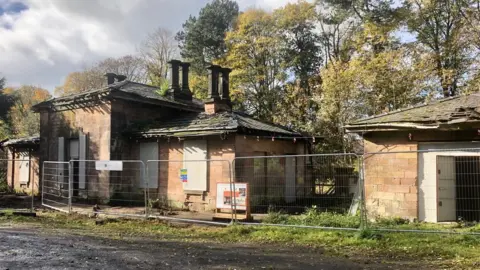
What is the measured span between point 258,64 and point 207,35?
7.11 metres

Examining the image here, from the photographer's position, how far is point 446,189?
12.0 meters

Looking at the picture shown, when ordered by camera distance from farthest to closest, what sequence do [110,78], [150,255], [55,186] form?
1. [110,78]
2. [55,186]
3. [150,255]

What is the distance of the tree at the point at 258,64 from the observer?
116 feet

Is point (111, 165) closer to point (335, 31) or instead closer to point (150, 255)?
point (150, 255)

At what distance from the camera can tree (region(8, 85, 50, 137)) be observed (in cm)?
4375

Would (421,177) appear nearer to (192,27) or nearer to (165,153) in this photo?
(165,153)

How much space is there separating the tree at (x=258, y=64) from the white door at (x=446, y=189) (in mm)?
23274

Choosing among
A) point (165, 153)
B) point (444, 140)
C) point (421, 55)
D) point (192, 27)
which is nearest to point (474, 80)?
point (421, 55)

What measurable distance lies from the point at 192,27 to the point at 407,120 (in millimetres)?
32388

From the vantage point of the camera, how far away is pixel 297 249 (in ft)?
28.4

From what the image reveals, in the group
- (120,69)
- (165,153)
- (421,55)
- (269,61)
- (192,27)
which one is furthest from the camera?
(120,69)

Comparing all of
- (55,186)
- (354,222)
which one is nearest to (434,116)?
(354,222)

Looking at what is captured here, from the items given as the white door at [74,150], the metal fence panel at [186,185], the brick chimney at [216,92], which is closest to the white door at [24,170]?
the white door at [74,150]

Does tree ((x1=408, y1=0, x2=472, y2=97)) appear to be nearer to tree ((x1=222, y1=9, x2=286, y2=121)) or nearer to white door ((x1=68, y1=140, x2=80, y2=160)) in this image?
tree ((x1=222, y1=9, x2=286, y2=121))
